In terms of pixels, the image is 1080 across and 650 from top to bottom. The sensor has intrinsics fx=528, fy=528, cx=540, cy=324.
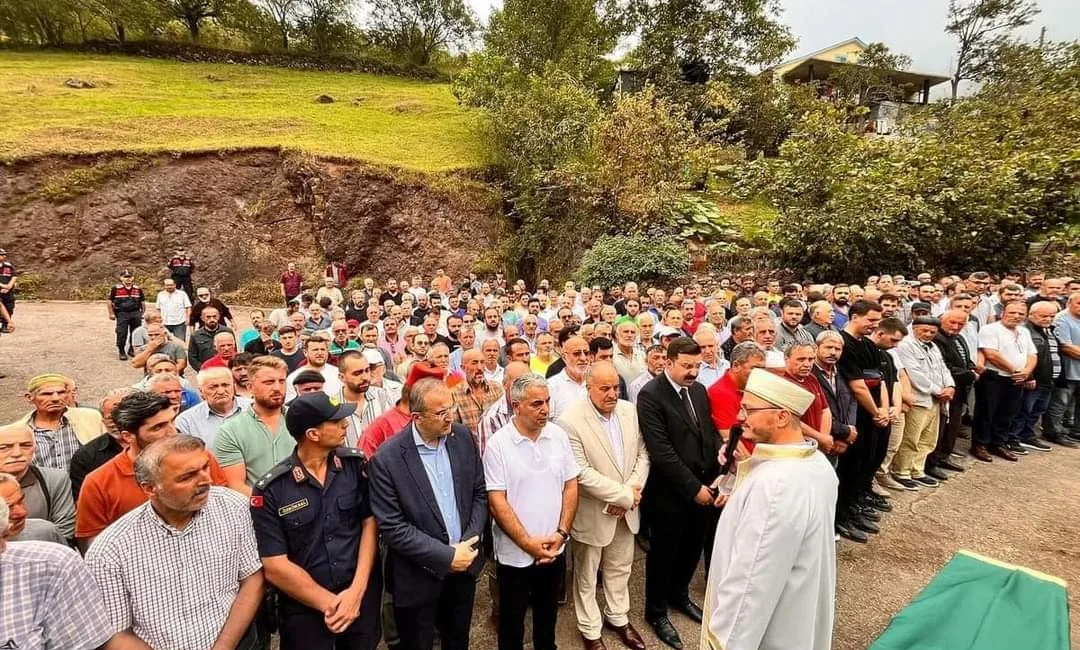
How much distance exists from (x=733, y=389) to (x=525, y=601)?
2.19m

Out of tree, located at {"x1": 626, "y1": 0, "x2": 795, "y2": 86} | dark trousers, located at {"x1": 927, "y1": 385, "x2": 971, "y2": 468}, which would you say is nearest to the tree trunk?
tree, located at {"x1": 626, "y1": 0, "x2": 795, "y2": 86}

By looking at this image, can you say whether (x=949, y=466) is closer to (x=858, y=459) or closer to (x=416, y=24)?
(x=858, y=459)

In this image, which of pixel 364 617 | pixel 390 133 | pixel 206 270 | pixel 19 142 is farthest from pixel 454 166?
pixel 364 617

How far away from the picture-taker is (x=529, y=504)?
130 inches

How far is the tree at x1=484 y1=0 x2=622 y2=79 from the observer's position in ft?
74.7

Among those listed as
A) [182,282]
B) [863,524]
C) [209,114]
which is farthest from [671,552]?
[209,114]

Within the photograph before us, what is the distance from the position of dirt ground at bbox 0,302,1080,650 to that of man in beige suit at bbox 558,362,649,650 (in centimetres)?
27

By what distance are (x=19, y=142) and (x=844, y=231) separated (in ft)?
83.8

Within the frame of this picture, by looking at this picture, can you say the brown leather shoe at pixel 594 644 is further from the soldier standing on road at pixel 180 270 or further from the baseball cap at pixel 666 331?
the soldier standing on road at pixel 180 270

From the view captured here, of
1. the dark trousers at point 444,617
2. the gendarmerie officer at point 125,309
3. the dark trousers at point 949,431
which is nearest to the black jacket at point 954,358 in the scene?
the dark trousers at point 949,431

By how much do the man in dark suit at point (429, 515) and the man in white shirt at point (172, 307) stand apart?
9.02 metres

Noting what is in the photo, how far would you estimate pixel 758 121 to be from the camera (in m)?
22.8

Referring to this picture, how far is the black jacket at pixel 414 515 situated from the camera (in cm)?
290

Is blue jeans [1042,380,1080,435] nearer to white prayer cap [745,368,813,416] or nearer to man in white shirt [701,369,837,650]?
man in white shirt [701,369,837,650]
